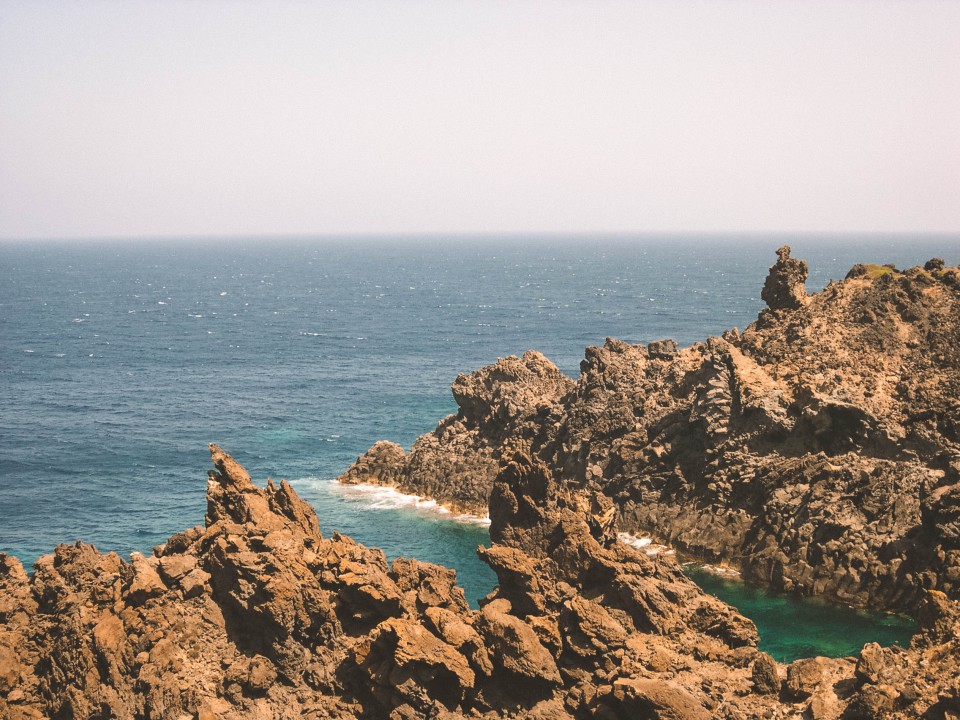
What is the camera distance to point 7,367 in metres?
144

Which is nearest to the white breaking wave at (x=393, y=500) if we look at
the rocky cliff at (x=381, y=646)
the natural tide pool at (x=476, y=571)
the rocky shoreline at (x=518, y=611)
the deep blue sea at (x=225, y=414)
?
the natural tide pool at (x=476, y=571)

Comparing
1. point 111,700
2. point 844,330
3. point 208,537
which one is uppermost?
point 844,330

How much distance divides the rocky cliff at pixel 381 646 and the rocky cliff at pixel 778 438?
12190mm

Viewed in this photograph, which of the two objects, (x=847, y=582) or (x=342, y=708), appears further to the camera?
(x=847, y=582)

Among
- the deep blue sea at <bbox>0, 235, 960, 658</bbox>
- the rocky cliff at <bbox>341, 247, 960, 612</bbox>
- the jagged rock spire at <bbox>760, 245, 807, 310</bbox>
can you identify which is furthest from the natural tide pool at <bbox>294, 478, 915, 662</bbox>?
the jagged rock spire at <bbox>760, 245, 807, 310</bbox>

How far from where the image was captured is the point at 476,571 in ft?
207

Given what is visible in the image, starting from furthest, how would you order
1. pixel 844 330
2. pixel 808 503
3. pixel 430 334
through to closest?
pixel 430 334 → pixel 844 330 → pixel 808 503

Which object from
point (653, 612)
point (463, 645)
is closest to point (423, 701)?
point (463, 645)

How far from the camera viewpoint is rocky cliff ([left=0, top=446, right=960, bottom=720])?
33500 millimetres

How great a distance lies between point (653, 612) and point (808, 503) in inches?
1055

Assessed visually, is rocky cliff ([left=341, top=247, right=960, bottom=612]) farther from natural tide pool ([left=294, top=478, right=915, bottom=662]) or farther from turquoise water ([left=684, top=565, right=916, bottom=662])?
natural tide pool ([left=294, top=478, right=915, bottom=662])

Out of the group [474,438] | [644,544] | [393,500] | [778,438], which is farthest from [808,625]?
[474,438]

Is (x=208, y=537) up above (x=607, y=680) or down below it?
above

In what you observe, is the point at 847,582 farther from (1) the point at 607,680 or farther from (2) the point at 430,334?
(2) the point at 430,334
